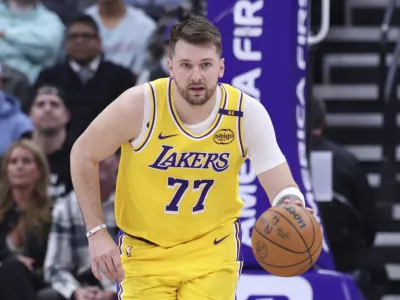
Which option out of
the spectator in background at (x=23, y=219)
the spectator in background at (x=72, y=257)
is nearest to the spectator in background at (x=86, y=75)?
the spectator in background at (x=23, y=219)

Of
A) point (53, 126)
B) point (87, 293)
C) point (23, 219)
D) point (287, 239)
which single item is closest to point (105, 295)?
point (87, 293)

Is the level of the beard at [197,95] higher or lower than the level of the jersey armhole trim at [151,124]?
higher

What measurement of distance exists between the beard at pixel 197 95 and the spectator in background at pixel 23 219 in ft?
8.39

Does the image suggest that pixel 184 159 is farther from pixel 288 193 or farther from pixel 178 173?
pixel 288 193

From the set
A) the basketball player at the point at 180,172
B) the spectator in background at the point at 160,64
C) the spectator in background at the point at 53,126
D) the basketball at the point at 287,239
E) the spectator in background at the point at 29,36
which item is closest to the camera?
the basketball at the point at 287,239

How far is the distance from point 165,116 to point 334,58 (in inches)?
204

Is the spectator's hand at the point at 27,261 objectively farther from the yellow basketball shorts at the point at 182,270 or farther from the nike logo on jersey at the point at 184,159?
the nike logo on jersey at the point at 184,159

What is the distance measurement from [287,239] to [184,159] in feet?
1.90

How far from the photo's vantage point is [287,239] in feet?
14.5

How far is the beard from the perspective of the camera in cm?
448

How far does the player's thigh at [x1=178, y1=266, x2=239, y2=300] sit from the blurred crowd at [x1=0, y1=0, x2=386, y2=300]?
2025mm

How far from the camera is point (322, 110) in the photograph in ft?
25.5

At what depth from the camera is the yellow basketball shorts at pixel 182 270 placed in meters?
4.71

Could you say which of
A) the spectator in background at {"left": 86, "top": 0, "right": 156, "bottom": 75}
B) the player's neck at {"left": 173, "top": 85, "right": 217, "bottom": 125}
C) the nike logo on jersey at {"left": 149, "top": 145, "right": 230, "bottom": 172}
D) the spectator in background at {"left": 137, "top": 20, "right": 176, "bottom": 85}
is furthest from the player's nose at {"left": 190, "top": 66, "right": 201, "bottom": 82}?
the spectator in background at {"left": 86, "top": 0, "right": 156, "bottom": 75}
